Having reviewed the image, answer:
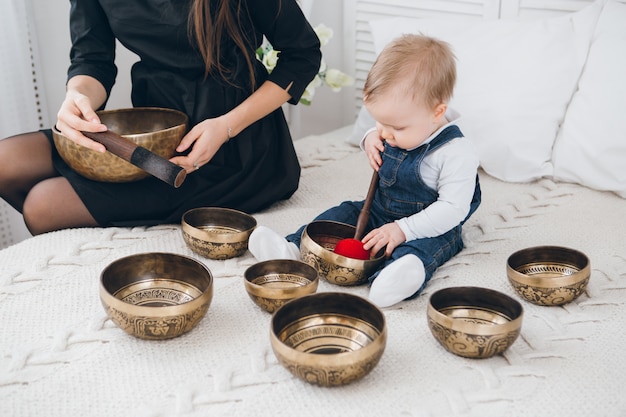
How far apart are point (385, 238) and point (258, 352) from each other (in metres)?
0.38

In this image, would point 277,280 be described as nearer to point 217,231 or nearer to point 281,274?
point 281,274

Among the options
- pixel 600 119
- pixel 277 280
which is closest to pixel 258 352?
pixel 277 280

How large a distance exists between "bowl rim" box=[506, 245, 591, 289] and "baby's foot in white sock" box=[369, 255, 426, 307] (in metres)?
0.17

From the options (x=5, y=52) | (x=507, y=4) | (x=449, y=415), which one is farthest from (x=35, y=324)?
(x=507, y=4)

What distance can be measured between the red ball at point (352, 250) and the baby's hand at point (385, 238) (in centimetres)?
1

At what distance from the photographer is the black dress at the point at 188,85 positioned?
1665mm

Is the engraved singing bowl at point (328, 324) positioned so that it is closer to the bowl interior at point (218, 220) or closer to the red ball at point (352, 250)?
the red ball at point (352, 250)

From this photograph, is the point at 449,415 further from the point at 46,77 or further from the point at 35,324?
the point at 46,77

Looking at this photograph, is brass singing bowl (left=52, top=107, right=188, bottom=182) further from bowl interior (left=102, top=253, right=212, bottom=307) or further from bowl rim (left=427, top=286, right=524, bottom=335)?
bowl rim (left=427, top=286, right=524, bottom=335)

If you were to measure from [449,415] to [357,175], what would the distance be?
1.04 meters

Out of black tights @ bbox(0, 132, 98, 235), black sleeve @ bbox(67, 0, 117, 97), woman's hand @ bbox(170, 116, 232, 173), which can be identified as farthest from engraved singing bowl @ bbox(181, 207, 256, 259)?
black sleeve @ bbox(67, 0, 117, 97)

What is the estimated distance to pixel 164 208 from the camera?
1.68 m

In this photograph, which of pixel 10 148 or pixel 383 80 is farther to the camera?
pixel 10 148

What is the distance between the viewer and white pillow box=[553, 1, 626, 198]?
1.79 m
